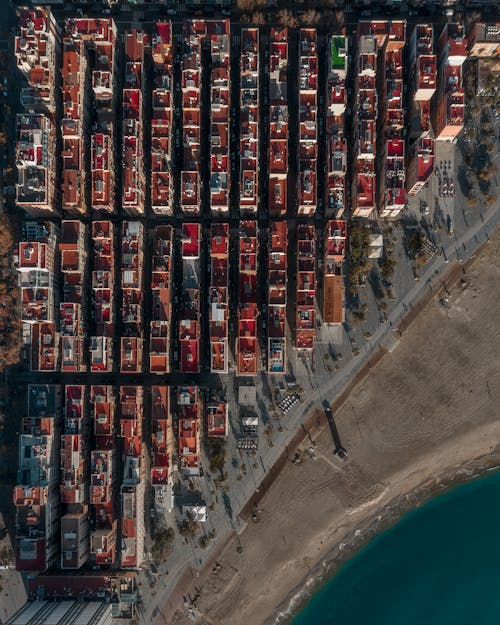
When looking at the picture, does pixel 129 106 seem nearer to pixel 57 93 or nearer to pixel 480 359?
pixel 57 93

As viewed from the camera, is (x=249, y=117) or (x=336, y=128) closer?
(x=249, y=117)

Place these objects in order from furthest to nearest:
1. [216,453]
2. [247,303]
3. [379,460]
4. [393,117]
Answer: [379,460] → [216,453] → [393,117] → [247,303]

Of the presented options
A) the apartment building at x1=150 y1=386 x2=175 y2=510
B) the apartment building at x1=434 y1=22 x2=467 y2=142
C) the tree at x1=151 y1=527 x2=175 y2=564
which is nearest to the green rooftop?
the apartment building at x1=434 y1=22 x2=467 y2=142

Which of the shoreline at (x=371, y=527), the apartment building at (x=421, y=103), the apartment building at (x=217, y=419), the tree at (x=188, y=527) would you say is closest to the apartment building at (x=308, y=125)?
the apartment building at (x=421, y=103)

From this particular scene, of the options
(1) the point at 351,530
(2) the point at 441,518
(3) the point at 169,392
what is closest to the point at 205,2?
(3) the point at 169,392

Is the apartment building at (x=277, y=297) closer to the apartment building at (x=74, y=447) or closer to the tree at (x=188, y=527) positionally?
the tree at (x=188, y=527)

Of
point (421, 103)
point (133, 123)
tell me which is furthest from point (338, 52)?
point (133, 123)

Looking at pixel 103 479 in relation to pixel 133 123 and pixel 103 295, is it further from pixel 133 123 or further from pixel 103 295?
pixel 133 123
